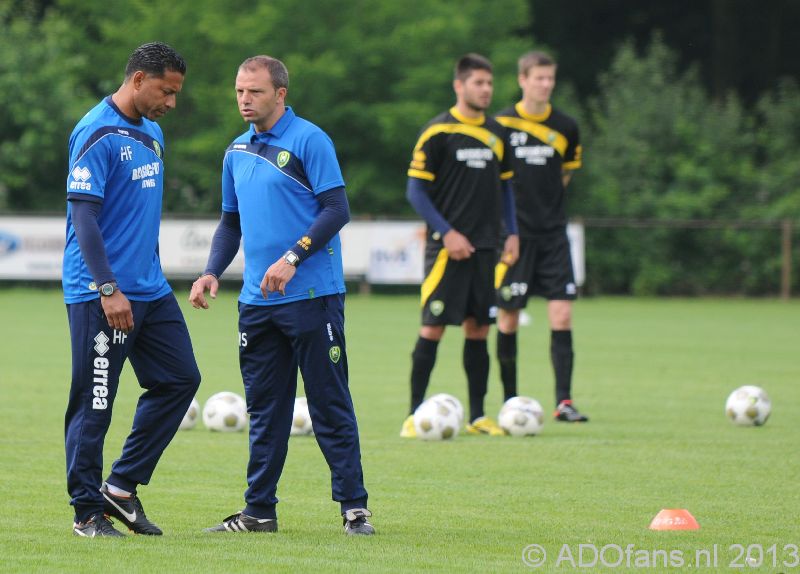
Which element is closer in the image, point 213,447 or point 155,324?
point 155,324

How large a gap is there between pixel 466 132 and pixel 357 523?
14.6 feet

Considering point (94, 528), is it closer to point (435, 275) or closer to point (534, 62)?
point (435, 275)

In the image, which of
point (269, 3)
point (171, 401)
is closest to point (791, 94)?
point (269, 3)

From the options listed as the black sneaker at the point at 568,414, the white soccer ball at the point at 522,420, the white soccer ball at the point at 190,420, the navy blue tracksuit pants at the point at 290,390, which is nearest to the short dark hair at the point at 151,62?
the navy blue tracksuit pants at the point at 290,390

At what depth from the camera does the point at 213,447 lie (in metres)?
9.69

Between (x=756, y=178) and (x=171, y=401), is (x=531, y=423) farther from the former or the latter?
(x=756, y=178)

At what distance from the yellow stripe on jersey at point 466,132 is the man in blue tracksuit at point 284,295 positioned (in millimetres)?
3749

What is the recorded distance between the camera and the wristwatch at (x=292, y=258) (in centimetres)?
652

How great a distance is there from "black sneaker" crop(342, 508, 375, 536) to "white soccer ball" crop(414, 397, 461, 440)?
3.41 m

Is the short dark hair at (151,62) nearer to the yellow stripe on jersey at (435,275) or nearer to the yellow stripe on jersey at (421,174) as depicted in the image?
the yellow stripe on jersey at (421,174)

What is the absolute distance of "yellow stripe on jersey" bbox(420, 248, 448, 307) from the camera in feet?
34.6

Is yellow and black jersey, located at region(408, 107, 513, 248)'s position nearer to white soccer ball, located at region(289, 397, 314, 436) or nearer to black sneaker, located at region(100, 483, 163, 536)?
white soccer ball, located at region(289, 397, 314, 436)

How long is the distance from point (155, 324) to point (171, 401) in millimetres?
362

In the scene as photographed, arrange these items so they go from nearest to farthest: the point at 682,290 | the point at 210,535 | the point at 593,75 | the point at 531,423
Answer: the point at 210,535 < the point at 531,423 < the point at 682,290 < the point at 593,75
